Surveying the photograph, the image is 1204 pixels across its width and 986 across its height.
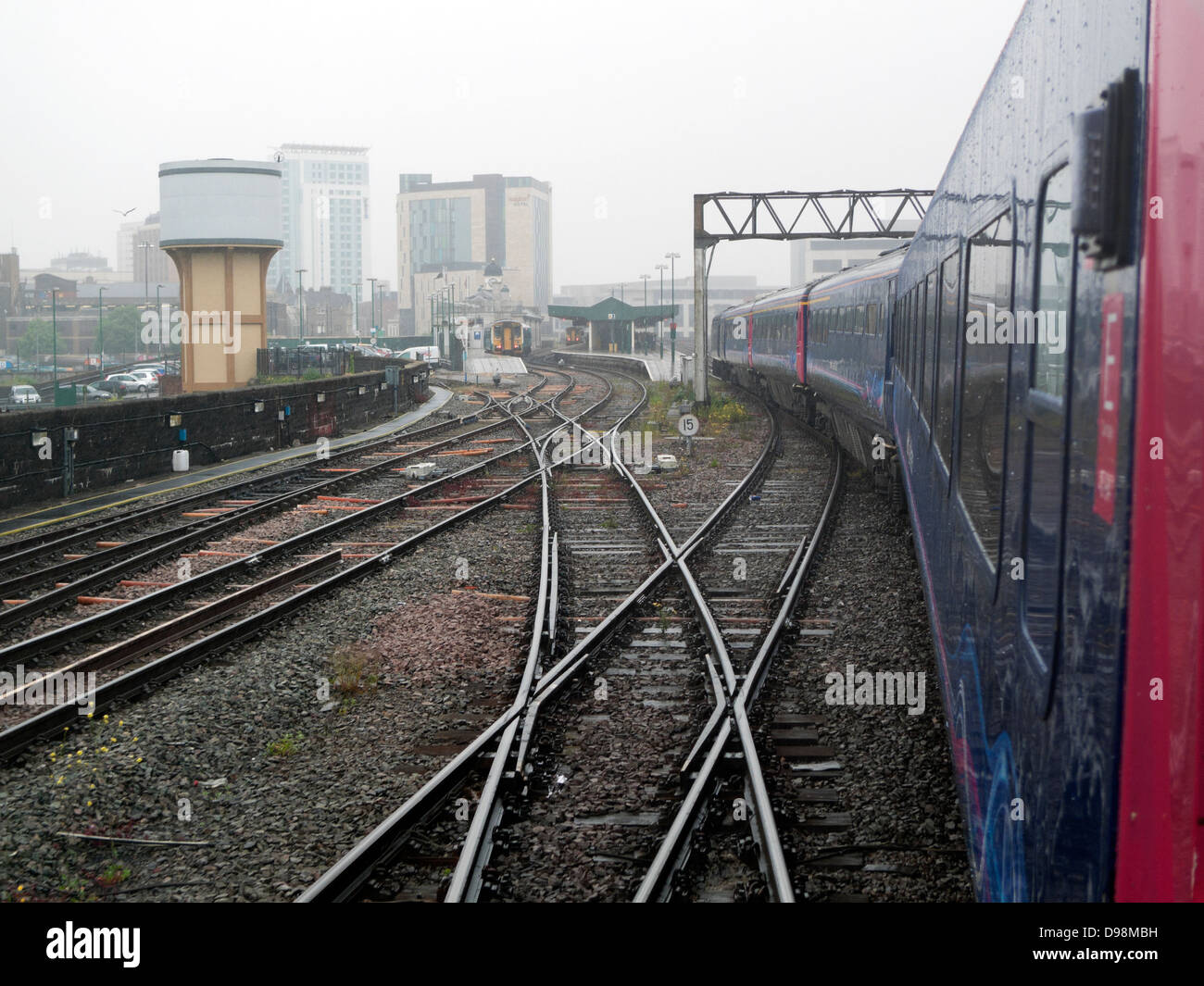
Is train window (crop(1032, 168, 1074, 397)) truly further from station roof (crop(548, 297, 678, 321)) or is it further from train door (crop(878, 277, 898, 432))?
station roof (crop(548, 297, 678, 321))

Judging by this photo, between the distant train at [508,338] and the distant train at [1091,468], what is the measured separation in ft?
292

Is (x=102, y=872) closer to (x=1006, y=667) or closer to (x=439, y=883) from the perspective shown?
(x=439, y=883)

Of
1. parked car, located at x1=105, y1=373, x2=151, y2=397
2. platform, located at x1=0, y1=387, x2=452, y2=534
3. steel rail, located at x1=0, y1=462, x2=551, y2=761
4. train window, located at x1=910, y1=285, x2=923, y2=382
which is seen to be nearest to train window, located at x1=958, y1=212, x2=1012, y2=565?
train window, located at x1=910, y1=285, x2=923, y2=382

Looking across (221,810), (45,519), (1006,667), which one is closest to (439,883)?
(221,810)

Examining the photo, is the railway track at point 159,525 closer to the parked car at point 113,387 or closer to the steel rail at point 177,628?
the steel rail at point 177,628

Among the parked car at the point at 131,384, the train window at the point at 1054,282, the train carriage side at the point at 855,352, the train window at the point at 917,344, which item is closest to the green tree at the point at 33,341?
the parked car at the point at 131,384

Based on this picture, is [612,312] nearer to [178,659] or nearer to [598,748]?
[178,659]

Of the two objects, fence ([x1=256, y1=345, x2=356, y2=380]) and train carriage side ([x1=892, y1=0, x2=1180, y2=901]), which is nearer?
train carriage side ([x1=892, y1=0, x2=1180, y2=901])

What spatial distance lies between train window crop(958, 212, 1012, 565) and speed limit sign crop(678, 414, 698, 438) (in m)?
21.4

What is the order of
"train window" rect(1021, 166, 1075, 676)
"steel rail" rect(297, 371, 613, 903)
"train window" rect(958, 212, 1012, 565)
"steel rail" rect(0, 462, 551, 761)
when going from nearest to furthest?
1. "train window" rect(1021, 166, 1075, 676)
2. "train window" rect(958, 212, 1012, 565)
3. "steel rail" rect(297, 371, 613, 903)
4. "steel rail" rect(0, 462, 551, 761)

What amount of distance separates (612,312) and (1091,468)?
8579 cm

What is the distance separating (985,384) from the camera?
13.0 ft

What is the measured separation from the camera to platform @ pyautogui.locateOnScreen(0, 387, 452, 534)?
16.4m

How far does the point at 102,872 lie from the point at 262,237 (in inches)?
1966
